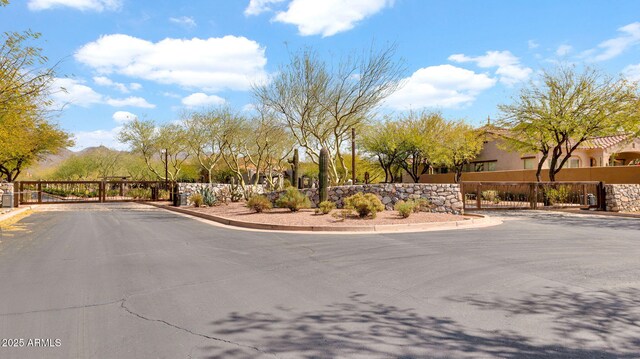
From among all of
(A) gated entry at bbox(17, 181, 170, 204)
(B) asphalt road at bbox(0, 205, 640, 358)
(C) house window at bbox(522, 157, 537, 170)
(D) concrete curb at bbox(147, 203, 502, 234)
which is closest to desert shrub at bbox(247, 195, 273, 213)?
(D) concrete curb at bbox(147, 203, 502, 234)

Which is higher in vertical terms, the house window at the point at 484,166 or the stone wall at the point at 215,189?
the house window at the point at 484,166

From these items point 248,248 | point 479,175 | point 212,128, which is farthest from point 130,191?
point 248,248

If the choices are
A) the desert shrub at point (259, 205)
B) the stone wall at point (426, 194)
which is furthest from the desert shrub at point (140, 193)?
the stone wall at point (426, 194)

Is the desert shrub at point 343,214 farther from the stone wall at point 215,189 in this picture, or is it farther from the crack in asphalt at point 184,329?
the stone wall at point 215,189

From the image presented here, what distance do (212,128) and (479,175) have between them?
25.8m

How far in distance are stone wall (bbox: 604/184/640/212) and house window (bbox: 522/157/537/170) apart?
17.9 meters

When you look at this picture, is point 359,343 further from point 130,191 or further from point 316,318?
point 130,191

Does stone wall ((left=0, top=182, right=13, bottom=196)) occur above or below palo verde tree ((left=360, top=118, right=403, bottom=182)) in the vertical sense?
below

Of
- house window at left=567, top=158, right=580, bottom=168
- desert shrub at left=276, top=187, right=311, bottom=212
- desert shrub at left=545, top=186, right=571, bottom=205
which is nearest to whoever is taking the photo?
desert shrub at left=276, top=187, right=311, bottom=212

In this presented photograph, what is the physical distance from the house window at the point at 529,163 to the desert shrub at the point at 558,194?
18.1 meters

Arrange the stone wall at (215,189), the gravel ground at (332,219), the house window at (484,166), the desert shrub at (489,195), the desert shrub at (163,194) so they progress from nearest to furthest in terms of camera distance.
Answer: the gravel ground at (332,219) < the desert shrub at (489,195) < the stone wall at (215,189) < the desert shrub at (163,194) < the house window at (484,166)

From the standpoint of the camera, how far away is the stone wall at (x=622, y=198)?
2370cm

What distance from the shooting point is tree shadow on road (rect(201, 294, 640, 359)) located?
3896mm

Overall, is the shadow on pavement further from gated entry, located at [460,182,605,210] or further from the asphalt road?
the asphalt road
